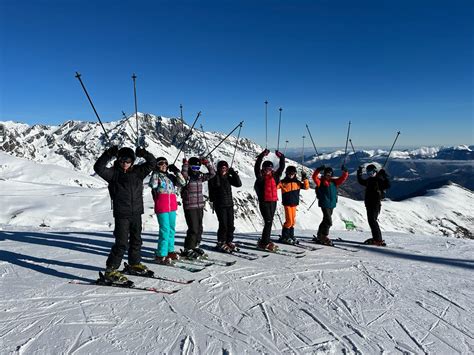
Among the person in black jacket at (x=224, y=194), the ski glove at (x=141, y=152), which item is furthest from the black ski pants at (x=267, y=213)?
the ski glove at (x=141, y=152)

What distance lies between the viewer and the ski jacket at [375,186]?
449 inches

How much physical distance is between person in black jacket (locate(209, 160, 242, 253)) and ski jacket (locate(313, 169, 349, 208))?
10.4 ft

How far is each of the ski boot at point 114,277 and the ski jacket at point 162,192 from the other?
5.52 feet

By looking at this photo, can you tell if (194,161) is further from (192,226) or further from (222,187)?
(192,226)

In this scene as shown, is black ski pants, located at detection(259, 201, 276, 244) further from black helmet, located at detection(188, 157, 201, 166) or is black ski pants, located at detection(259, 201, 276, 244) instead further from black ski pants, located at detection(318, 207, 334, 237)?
black helmet, located at detection(188, 157, 201, 166)

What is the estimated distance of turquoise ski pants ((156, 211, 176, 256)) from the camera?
7.93 m

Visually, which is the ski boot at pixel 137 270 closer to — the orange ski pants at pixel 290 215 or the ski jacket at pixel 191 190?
the ski jacket at pixel 191 190

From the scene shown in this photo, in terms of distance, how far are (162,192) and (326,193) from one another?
19.0 feet

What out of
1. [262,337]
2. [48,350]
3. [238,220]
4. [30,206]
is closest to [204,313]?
[262,337]

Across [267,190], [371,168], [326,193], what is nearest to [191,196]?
[267,190]

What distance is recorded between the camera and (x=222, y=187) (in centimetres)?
955

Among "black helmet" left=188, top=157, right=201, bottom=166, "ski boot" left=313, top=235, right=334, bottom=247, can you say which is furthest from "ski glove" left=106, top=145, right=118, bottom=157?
"ski boot" left=313, top=235, right=334, bottom=247

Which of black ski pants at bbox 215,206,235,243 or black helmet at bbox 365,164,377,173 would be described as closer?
black ski pants at bbox 215,206,235,243

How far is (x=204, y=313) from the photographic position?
5.56 meters
